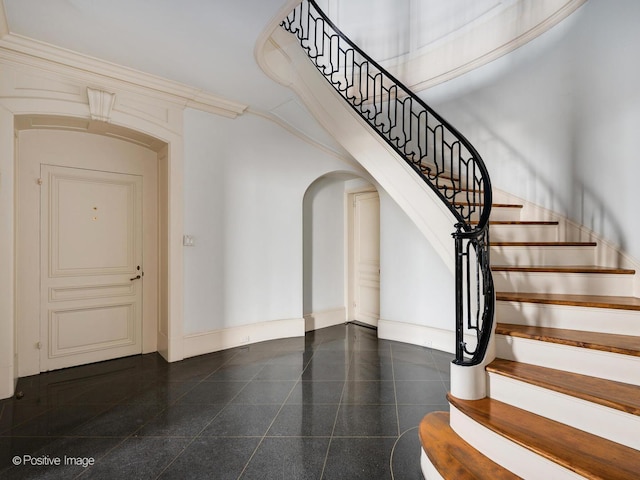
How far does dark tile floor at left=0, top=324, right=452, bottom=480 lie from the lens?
6.43 feet

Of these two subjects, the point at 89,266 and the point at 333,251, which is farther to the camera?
the point at 333,251

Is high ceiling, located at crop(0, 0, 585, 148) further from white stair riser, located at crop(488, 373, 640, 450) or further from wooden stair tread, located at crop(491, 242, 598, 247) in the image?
white stair riser, located at crop(488, 373, 640, 450)

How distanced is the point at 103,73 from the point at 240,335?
3.32m

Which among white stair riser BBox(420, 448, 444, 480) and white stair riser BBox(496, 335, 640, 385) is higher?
white stair riser BBox(496, 335, 640, 385)

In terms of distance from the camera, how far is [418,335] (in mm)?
4246

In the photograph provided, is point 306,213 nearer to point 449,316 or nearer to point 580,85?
point 449,316

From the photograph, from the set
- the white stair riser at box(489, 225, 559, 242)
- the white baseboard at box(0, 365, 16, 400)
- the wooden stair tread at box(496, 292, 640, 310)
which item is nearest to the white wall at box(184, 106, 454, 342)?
the white stair riser at box(489, 225, 559, 242)

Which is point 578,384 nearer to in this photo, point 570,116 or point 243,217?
point 570,116

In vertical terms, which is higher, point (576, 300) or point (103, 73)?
point (103, 73)

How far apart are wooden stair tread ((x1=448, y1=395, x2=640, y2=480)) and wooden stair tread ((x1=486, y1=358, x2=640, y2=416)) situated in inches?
6.5

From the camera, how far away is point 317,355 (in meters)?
3.92

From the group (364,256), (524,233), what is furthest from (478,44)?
(364,256)

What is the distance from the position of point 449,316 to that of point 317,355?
5.58ft

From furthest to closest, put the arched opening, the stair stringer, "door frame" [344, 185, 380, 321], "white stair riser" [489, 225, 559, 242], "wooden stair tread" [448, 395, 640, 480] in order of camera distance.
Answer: "door frame" [344, 185, 380, 321] → the arched opening → "white stair riser" [489, 225, 559, 242] → the stair stringer → "wooden stair tread" [448, 395, 640, 480]
